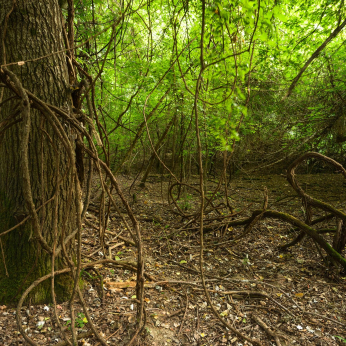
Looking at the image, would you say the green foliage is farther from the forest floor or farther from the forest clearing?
the forest floor

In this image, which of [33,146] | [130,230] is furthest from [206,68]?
[33,146]

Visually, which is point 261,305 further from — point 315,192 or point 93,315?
point 315,192

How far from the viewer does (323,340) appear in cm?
212

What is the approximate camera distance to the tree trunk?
1.77 metres

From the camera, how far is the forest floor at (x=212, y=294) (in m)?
2.00

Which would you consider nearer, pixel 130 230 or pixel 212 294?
pixel 130 230

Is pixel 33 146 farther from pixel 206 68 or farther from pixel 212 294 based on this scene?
pixel 212 294

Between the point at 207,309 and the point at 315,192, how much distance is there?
5039 mm

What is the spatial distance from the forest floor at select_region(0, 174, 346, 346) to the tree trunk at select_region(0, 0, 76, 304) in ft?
1.09

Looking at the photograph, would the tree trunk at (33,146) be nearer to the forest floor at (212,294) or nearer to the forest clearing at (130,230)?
the forest clearing at (130,230)

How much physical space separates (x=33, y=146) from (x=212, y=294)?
2.11m

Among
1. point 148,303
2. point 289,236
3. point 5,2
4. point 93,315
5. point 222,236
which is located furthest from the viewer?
point 289,236

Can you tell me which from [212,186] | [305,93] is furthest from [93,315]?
[305,93]

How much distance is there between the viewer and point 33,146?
1876 millimetres
